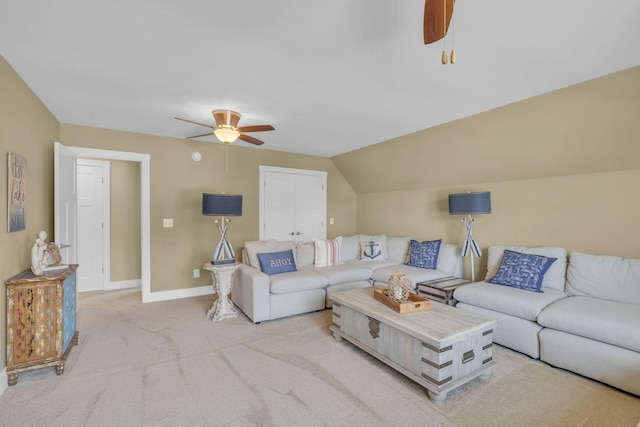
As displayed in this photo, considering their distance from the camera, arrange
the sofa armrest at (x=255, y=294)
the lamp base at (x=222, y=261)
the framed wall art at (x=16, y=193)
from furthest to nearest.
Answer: the lamp base at (x=222, y=261) → the sofa armrest at (x=255, y=294) → the framed wall art at (x=16, y=193)

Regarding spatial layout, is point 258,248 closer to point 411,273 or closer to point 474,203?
point 411,273

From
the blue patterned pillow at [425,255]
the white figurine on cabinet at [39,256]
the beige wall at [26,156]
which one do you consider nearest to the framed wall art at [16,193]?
the beige wall at [26,156]

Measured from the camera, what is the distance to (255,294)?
3.42 meters

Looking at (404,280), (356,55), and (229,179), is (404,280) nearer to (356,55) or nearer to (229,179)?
(356,55)

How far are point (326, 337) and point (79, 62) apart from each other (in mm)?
3150

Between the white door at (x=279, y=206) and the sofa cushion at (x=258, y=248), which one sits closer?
the sofa cushion at (x=258, y=248)

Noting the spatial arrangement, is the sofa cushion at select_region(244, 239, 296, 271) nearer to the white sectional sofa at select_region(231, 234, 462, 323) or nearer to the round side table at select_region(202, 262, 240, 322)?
the white sectional sofa at select_region(231, 234, 462, 323)

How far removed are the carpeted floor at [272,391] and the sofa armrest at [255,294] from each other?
1.33ft

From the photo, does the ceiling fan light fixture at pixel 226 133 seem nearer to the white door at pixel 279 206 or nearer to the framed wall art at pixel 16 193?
the framed wall art at pixel 16 193

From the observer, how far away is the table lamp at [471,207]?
11.9 feet

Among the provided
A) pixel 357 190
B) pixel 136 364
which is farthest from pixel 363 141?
pixel 136 364

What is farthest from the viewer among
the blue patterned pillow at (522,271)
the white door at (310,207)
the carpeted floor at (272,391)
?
the white door at (310,207)

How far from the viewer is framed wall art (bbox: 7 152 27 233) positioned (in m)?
2.25

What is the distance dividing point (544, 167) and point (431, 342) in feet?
8.59
